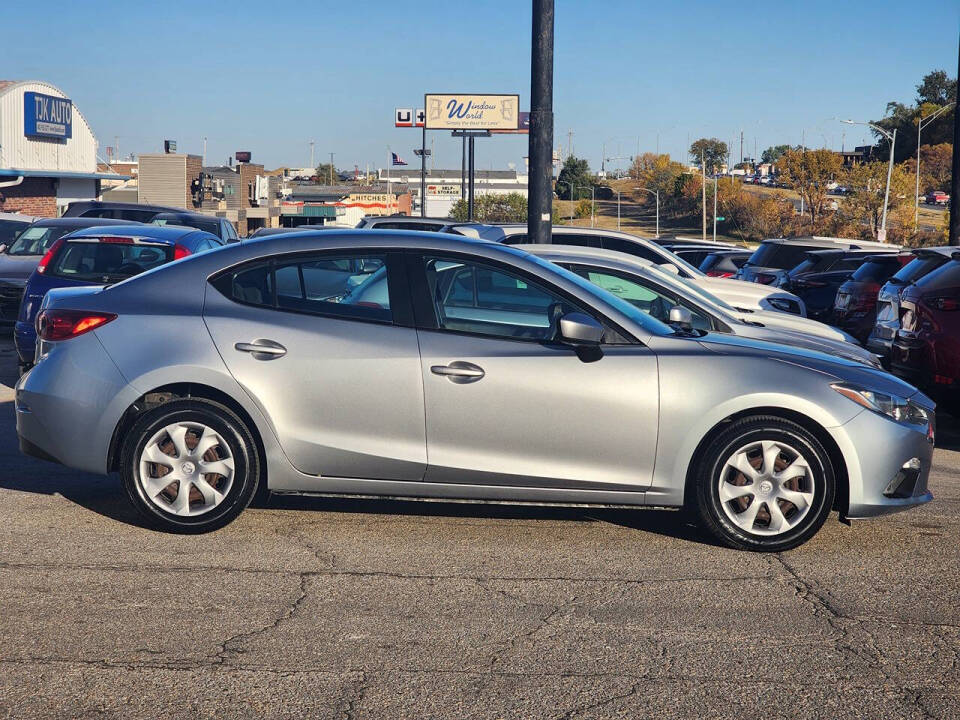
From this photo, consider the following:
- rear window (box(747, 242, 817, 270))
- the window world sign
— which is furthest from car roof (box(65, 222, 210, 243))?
the window world sign

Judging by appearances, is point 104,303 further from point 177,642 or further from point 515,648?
point 515,648

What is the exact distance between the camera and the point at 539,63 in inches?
504

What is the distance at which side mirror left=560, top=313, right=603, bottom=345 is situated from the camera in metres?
6.04

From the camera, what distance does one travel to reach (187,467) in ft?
20.2

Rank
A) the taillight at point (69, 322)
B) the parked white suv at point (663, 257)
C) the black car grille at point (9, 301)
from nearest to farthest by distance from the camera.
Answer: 1. the taillight at point (69, 322)
2. the parked white suv at point (663, 257)
3. the black car grille at point (9, 301)

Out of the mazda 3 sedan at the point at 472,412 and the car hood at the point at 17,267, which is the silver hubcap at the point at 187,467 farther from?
the car hood at the point at 17,267

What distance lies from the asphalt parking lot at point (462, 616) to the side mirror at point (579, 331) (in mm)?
1081

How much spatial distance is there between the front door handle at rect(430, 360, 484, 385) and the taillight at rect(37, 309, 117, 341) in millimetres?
1793

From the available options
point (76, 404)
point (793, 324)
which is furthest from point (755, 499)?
point (793, 324)

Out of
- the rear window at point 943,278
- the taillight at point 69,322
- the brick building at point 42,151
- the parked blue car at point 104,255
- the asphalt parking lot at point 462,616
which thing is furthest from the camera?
the brick building at point 42,151

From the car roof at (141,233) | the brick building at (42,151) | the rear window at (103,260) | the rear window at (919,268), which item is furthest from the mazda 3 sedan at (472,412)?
the brick building at (42,151)

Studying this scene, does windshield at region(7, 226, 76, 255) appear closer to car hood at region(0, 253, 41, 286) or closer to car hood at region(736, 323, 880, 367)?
car hood at region(0, 253, 41, 286)

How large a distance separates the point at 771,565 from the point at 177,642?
294cm

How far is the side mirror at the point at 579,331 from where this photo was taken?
6.04 m
